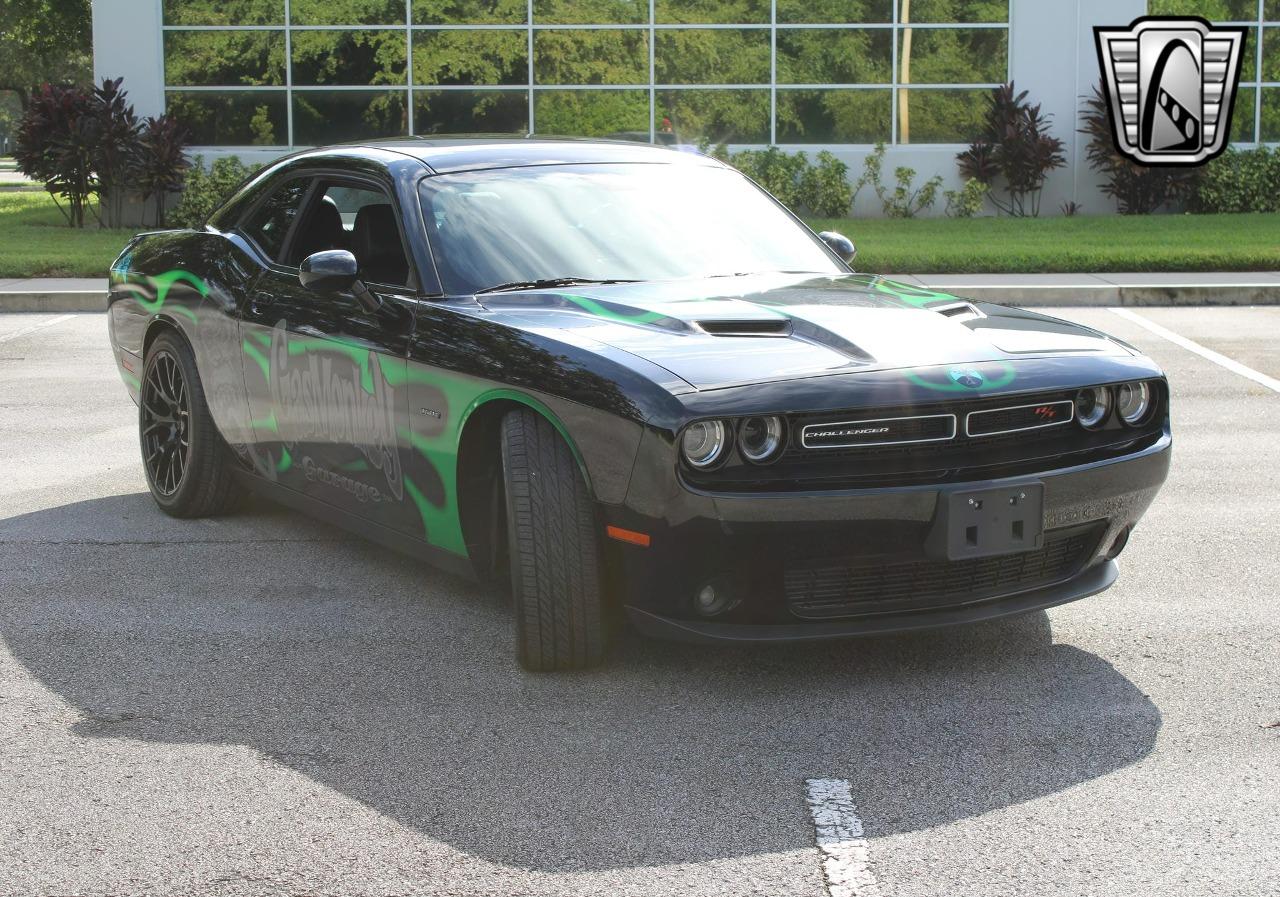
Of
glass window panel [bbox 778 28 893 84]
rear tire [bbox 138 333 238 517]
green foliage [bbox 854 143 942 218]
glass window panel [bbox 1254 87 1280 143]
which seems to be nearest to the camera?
rear tire [bbox 138 333 238 517]

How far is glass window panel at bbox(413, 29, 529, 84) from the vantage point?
2508 centimetres

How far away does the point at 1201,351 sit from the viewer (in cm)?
1241

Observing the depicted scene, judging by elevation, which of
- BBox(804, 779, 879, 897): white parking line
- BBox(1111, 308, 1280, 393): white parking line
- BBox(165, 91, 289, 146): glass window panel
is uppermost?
BBox(165, 91, 289, 146): glass window panel

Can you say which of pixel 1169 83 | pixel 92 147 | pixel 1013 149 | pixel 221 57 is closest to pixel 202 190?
pixel 92 147

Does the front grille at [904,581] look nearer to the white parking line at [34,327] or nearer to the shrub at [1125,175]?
the white parking line at [34,327]

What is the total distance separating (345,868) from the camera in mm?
3605

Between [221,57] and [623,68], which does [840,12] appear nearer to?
[623,68]

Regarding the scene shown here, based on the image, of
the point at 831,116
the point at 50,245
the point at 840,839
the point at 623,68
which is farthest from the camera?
the point at 831,116

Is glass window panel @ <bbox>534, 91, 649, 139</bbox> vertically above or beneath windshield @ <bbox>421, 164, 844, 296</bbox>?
above

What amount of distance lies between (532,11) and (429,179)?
2020 centimetres

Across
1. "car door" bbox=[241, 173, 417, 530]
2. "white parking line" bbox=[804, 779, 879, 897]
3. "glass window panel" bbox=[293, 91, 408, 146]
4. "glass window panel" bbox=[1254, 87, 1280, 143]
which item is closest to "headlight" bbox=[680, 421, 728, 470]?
"white parking line" bbox=[804, 779, 879, 897]

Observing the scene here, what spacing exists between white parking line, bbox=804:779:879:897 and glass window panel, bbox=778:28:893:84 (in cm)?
2254

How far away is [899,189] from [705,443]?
2133 cm

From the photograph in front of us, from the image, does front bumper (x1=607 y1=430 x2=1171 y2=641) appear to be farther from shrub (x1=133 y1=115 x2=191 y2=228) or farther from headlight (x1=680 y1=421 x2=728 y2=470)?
shrub (x1=133 y1=115 x2=191 y2=228)
